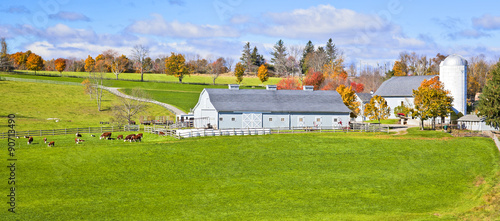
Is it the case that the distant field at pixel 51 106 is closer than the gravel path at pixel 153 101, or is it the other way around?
the distant field at pixel 51 106

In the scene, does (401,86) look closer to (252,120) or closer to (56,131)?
(252,120)

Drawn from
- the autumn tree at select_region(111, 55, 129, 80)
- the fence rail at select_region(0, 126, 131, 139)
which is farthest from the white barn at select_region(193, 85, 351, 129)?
the autumn tree at select_region(111, 55, 129, 80)

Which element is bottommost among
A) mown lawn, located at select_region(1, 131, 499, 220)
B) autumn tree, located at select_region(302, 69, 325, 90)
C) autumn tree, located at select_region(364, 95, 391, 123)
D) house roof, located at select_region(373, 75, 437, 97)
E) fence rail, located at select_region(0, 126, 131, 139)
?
mown lawn, located at select_region(1, 131, 499, 220)

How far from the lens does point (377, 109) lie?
76.2m

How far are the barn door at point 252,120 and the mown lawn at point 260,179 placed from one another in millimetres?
11345

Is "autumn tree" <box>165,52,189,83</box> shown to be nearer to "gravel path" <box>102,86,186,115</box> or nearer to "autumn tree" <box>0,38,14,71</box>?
"gravel path" <box>102,86,186,115</box>

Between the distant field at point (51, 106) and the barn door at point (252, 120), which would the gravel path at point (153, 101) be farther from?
the barn door at point (252, 120)

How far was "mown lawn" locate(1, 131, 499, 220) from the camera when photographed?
85.4 feet

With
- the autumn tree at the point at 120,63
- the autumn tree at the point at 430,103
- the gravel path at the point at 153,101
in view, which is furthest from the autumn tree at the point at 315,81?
the autumn tree at the point at 120,63

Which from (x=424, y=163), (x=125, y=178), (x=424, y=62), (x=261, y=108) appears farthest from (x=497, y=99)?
(x=424, y=62)

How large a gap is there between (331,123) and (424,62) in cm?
9369

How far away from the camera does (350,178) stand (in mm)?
33594

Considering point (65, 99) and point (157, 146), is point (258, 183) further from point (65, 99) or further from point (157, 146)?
point (65, 99)

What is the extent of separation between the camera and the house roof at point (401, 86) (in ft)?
262
